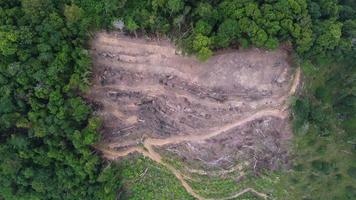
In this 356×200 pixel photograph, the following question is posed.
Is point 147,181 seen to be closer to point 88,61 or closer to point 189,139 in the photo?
point 189,139

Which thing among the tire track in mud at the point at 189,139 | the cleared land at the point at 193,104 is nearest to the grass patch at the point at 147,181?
the tire track in mud at the point at 189,139

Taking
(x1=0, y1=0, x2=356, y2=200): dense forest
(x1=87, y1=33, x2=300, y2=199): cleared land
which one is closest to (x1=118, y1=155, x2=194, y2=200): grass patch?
(x1=87, y1=33, x2=300, y2=199): cleared land

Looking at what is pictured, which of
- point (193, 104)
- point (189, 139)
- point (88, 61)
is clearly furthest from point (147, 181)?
point (88, 61)

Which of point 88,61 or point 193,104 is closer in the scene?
point 88,61

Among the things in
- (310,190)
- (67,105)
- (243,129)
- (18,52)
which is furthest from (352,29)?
(18,52)

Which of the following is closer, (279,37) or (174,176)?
(279,37)

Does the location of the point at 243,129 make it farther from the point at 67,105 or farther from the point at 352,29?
the point at 67,105

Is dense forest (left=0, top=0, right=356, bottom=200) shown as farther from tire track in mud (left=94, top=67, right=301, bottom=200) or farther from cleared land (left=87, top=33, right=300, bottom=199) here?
cleared land (left=87, top=33, right=300, bottom=199)
